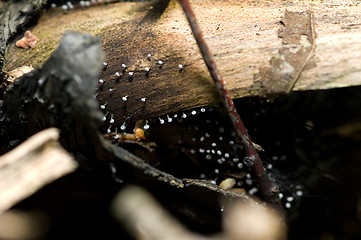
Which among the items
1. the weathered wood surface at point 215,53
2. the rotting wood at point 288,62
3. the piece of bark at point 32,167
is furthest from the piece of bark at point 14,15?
the rotting wood at point 288,62

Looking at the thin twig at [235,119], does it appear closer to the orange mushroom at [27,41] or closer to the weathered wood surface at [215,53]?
the weathered wood surface at [215,53]

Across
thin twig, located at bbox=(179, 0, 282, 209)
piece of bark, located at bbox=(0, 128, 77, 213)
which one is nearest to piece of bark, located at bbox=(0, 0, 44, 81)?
piece of bark, located at bbox=(0, 128, 77, 213)

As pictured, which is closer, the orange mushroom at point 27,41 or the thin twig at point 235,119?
the thin twig at point 235,119

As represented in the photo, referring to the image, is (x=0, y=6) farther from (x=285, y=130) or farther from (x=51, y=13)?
(x=285, y=130)

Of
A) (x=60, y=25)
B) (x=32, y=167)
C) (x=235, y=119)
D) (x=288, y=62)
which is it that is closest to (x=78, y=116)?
(x=32, y=167)

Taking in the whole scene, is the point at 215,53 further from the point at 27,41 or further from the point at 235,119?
the point at 27,41

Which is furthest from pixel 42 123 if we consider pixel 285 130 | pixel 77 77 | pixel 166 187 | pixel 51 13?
pixel 285 130

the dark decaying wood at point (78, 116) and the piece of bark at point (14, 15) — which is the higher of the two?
the piece of bark at point (14, 15)
